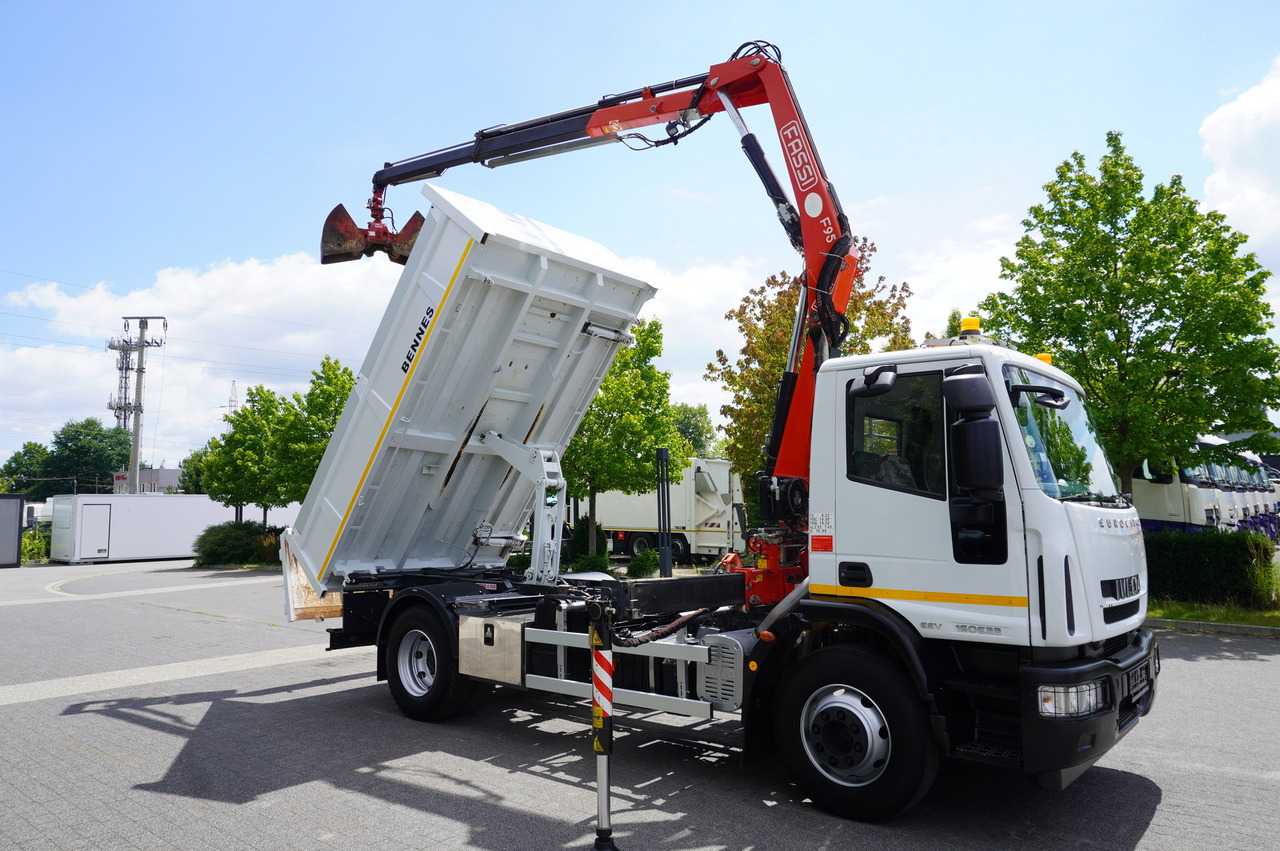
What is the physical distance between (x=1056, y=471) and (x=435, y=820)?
4.03m

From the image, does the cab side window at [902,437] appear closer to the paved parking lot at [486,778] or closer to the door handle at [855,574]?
the door handle at [855,574]

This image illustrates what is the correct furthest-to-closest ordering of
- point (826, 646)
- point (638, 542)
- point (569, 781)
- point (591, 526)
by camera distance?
1. point (638, 542)
2. point (591, 526)
3. point (569, 781)
4. point (826, 646)

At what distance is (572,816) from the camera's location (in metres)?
4.98

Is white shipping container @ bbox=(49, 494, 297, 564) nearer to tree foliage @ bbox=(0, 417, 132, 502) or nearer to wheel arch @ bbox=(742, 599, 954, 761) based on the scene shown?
wheel arch @ bbox=(742, 599, 954, 761)

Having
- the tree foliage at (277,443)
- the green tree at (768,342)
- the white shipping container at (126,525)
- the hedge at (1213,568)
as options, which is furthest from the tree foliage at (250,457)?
the hedge at (1213,568)

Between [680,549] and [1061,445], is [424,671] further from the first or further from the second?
[680,549]

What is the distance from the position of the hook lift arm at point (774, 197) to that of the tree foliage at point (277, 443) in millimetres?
18349

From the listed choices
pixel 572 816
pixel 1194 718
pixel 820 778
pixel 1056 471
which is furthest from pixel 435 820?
pixel 1194 718

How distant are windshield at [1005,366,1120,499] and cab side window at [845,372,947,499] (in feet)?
1.43

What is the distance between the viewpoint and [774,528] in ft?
20.4

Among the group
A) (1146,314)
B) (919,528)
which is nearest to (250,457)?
(1146,314)

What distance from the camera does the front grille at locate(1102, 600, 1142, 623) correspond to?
4.61 meters

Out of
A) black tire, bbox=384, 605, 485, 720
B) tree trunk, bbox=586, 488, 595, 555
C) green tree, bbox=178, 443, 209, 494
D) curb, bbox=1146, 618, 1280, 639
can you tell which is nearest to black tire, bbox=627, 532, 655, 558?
tree trunk, bbox=586, 488, 595, 555

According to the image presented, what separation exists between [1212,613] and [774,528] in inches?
389
